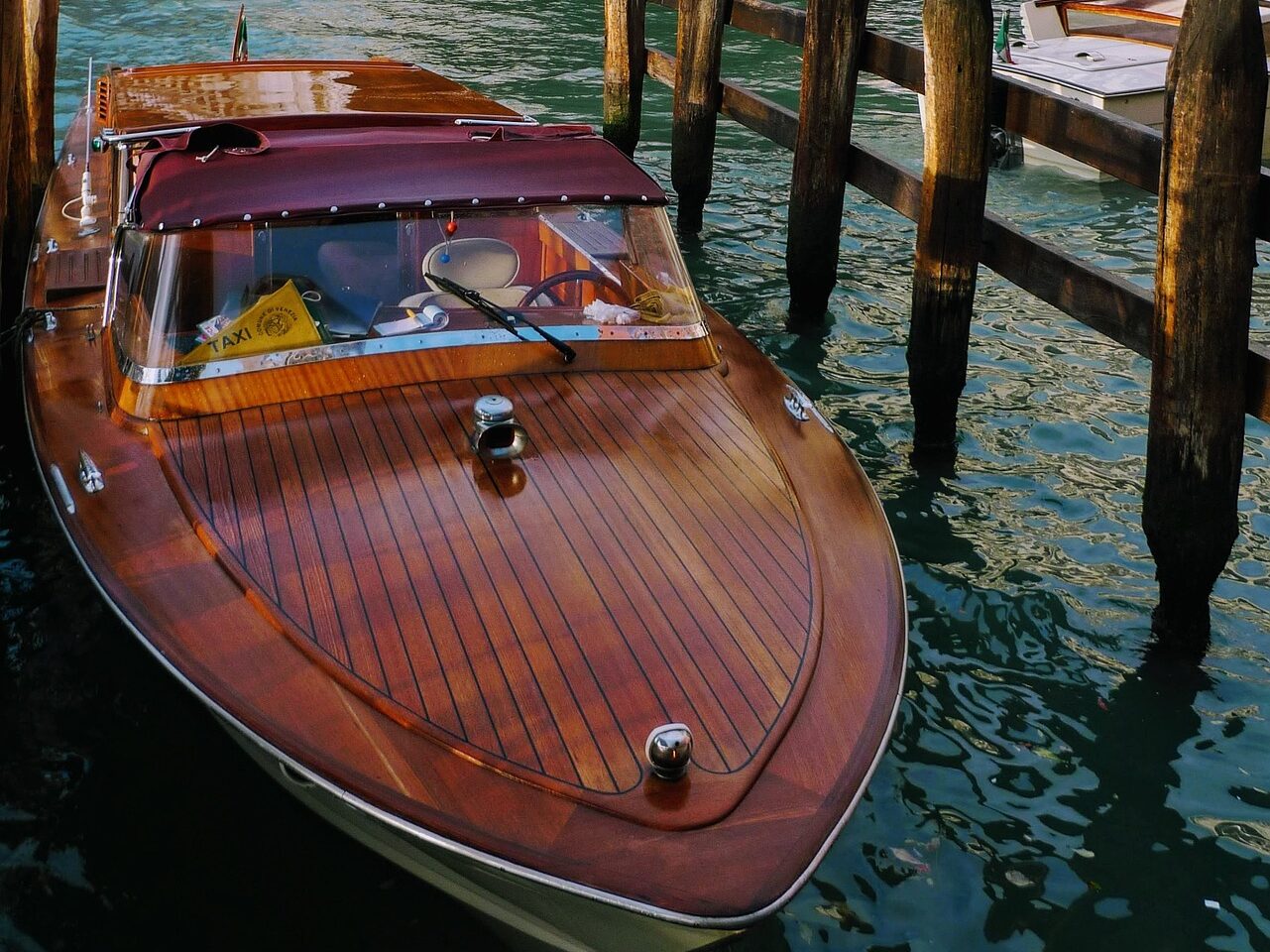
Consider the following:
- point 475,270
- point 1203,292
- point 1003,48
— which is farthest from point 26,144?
point 1003,48

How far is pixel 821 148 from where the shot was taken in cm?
678

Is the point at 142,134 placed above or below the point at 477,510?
above

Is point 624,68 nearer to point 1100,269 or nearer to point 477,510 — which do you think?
point 1100,269

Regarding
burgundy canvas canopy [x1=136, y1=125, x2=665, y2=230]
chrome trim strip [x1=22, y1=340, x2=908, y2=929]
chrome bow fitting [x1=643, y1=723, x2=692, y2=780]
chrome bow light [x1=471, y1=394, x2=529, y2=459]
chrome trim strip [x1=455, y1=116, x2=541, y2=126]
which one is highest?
chrome trim strip [x1=455, y1=116, x2=541, y2=126]

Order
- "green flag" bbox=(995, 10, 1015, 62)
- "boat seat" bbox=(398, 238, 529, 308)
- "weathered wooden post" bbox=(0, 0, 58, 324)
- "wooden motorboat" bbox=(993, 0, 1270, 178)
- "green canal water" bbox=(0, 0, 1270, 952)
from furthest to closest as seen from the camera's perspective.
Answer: "green flag" bbox=(995, 10, 1015, 62) → "wooden motorboat" bbox=(993, 0, 1270, 178) → "weathered wooden post" bbox=(0, 0, 58, 324) → "boat seat" bbox=(398, 238, 529, 308) → "green canal water" bbox=(0, 0, 1270, 952)

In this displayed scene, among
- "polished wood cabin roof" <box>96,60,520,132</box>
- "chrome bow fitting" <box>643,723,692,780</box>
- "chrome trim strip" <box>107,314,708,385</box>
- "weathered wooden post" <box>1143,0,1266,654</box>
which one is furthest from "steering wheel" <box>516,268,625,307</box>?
"chrome bow fitting" <box>643,723,692,780</box>

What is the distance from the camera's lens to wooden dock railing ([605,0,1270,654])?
12.9ft

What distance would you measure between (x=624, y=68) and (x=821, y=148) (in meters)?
2.82

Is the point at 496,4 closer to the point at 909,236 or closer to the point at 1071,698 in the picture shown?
the point at 909,236

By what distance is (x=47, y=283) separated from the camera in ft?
18.1

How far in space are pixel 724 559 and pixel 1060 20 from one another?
34.0 ft

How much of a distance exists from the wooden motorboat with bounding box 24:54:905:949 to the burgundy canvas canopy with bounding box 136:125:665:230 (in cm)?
1

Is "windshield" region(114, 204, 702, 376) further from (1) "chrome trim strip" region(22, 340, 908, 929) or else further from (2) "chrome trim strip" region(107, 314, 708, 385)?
(1) "chrome trim strip" region(22, 340, 908, 929)

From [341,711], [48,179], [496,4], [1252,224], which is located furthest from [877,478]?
[496,4]
